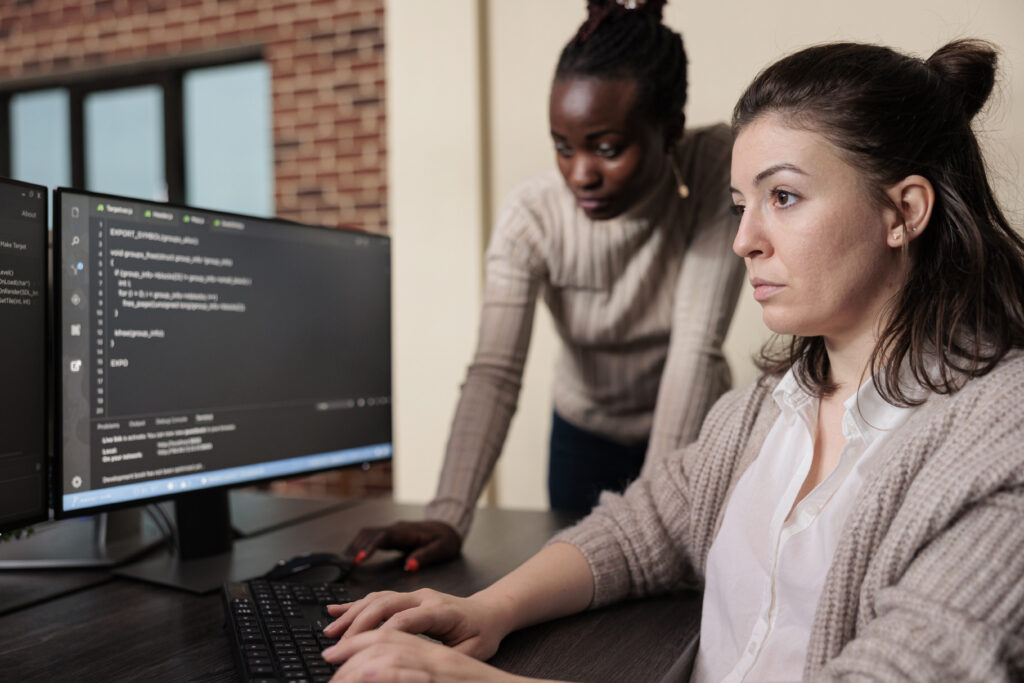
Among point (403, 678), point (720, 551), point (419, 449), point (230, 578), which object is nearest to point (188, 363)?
→ point (230, 578)

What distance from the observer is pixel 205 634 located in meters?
1.00

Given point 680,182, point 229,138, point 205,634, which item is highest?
point 229,138

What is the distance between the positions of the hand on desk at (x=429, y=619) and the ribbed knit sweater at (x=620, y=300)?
0.44 meters

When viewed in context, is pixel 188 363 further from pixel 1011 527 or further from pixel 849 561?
pixel 1011 527

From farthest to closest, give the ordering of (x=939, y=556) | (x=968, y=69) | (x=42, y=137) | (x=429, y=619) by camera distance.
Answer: (x=42, y=137) < (x=968, y=69) < (x=429, y=619) < (x=939, y=556)

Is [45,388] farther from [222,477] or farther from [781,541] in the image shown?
[781,541]

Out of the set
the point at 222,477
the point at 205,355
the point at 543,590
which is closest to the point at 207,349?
the point at 205,355

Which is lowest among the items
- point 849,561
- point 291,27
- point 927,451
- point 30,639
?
point 30,639

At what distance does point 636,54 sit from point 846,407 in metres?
0.74

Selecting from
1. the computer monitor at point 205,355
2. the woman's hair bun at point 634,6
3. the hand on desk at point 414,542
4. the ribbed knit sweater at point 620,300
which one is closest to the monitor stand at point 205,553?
the computer monitor at point 205,355

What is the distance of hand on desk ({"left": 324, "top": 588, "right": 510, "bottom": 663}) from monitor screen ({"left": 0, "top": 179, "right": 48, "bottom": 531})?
397 millimetres

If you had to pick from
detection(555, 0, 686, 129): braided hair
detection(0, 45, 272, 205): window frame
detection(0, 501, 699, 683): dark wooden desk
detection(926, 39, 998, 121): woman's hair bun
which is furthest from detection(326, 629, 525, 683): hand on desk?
detection(0, 45, 272, 205): window frame

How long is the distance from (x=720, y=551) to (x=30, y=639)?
0.79 meters

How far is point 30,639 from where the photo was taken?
989 mm
